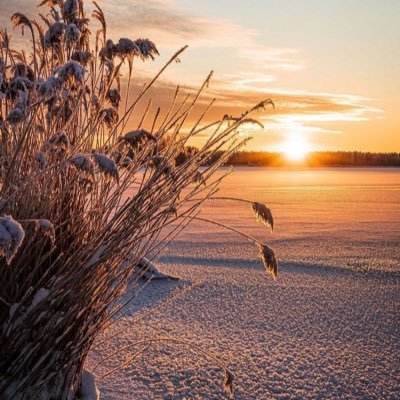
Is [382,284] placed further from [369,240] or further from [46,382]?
[46,382]

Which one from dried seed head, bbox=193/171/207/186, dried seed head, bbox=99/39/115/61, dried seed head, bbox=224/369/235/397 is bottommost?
dried seed head, bbox=224/369/235/397

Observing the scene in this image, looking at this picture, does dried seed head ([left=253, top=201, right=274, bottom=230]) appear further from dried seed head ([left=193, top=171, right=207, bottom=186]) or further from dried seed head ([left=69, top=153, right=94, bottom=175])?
dried seed head ([left=69, top=153, right=94, bottom=175])

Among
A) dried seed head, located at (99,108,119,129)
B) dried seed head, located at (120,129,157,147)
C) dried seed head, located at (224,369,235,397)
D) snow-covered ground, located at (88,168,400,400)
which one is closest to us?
dried seed head, located at (120,129,157,147)

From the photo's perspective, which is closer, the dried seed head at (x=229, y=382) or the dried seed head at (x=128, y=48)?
the dried seed head at (x=128, y=48)

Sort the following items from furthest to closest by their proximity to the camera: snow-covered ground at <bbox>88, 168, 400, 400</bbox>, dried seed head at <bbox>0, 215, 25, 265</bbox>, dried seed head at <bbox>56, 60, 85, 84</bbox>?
snow-covered ground at <bbox>88, 168, 400, 400</bbox> < dried seed head at <bbox>56, 60, 85, 84</bbox> < dried seed head at <bbox>0, 215, 25, 265</bbox>

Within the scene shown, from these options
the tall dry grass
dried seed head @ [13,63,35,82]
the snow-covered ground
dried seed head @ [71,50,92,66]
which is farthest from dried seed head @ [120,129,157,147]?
the snow-covered ground

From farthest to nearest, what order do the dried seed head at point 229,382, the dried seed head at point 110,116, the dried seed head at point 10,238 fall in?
the dried seed head at point 229,382 → the dried seed head at point 110,116 → the dried seed head at point 10,238

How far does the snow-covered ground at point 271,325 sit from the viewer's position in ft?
5.88

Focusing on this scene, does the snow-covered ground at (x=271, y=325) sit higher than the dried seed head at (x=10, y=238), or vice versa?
the dried seed head at (x=10, y=238)

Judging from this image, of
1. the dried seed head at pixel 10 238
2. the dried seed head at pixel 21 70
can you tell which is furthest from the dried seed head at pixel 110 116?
the dried seed head at pixel 10 238

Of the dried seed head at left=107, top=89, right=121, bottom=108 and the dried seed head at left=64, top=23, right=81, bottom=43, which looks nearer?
the dried seed head at left=64, top=23, right=81, bottom=43

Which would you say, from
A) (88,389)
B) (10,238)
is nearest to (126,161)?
(88,389)

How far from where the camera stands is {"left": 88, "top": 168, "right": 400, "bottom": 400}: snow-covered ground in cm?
179

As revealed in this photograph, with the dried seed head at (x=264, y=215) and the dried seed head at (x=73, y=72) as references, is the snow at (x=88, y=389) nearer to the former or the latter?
the dried seed head at (x=264, y=215)
